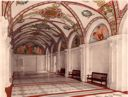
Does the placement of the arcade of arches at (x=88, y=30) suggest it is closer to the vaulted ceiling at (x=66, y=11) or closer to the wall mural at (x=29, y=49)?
the vaulted ceiling at (x=66, y=11)

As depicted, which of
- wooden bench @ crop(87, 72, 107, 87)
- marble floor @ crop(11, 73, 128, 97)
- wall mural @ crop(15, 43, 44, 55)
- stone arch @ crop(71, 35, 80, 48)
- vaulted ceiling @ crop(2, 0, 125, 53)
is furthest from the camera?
wall mural @ crop(15, 43, 44, 55)

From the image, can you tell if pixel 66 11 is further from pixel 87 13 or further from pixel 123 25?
pixel 123 25

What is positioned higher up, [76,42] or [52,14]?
[52,14]

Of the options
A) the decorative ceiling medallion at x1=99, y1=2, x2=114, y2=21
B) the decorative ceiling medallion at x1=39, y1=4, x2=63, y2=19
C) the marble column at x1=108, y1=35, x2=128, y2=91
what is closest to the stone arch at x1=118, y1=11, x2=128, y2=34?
A: the marble column at x1=108, y1=35, x2=128, y2=91

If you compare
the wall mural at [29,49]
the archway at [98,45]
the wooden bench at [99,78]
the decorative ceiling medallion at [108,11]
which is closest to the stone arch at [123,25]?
the decorative ceiling medallion at [108,11]

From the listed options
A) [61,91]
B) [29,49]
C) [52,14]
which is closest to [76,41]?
[52,14]

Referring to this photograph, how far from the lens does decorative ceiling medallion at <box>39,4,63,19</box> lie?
1438 centimetres

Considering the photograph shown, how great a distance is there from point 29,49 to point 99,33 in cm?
2275

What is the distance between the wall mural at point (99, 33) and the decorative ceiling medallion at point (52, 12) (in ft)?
11.0

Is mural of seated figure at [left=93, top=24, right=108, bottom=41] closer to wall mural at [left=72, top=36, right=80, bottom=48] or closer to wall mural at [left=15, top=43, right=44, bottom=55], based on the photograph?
wall mural at [left=72, top=36, right=80, bottom=48]

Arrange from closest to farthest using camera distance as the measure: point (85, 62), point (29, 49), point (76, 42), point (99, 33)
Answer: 1. point (99, 33)
2. point (85, 62)
3. point (76, 42)
4. point (29, 49)

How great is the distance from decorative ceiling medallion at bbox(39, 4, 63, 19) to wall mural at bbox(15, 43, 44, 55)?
65.1ft

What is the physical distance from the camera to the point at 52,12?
1555 cm

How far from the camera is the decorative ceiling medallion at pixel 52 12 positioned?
1438cm
